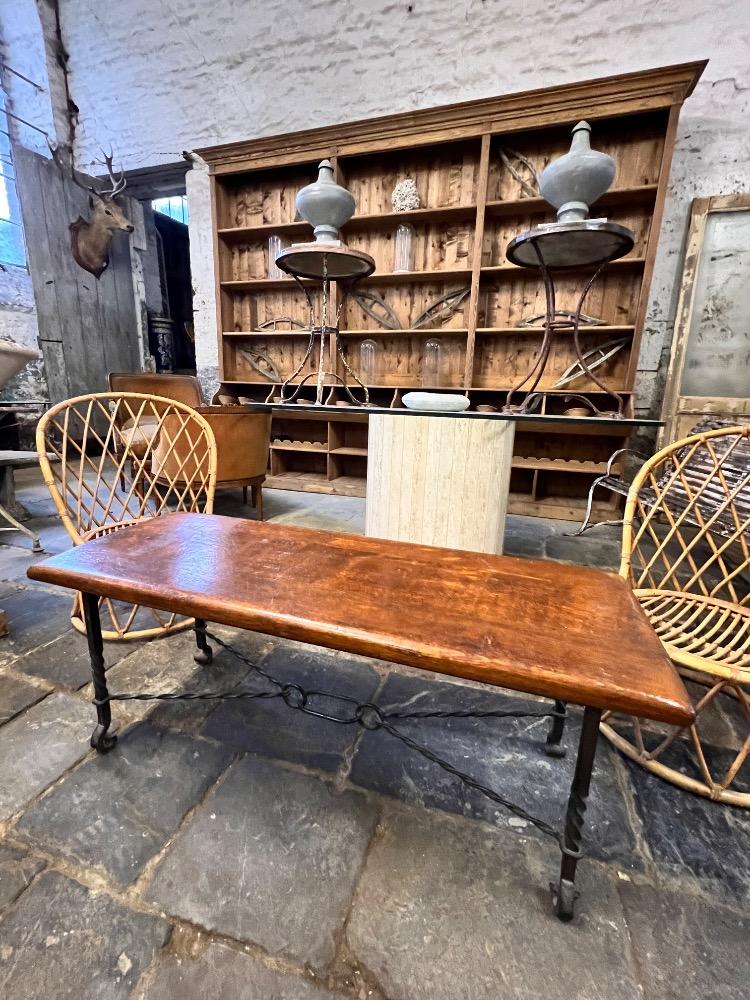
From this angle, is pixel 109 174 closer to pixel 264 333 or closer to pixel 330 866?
pixel 264 333

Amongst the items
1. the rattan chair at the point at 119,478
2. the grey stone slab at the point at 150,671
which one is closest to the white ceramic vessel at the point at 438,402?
the rattan chair at the point at 119,478

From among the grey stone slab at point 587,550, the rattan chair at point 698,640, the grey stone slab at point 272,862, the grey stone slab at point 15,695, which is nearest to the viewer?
the grey stone slab at point 272,862

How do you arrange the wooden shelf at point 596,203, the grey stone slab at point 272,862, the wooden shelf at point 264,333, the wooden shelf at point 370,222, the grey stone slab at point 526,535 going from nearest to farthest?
the grey stone slab at point 272,862, the grey stone slab at point 526,535, the wooden shelf at point 596,203, the wooden shelf at point 370,222, the wooden shelf at point 264,333

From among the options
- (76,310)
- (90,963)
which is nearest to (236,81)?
(76,310)

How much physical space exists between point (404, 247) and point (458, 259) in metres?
0.42

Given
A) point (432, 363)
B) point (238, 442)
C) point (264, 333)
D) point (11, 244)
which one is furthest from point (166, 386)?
point (11, 244)

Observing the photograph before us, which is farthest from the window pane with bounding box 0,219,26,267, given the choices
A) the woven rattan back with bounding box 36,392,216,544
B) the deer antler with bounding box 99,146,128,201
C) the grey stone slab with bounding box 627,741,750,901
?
the grey stone slab with bounding box 627,741,750,901

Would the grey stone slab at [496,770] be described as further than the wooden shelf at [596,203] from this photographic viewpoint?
No

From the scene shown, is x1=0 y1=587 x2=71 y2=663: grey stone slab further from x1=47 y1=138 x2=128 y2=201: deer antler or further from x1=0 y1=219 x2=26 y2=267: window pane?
x1=47 y1=138 x2=128 y2=201: deer antler

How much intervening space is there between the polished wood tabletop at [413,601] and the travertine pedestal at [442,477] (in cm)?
89

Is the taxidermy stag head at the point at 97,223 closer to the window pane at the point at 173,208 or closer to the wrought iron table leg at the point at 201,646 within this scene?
the window pane at the point at 173,208

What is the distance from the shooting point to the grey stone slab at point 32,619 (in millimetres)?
1492

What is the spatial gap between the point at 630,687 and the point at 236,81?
17.7 feet

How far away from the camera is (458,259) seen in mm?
3453
